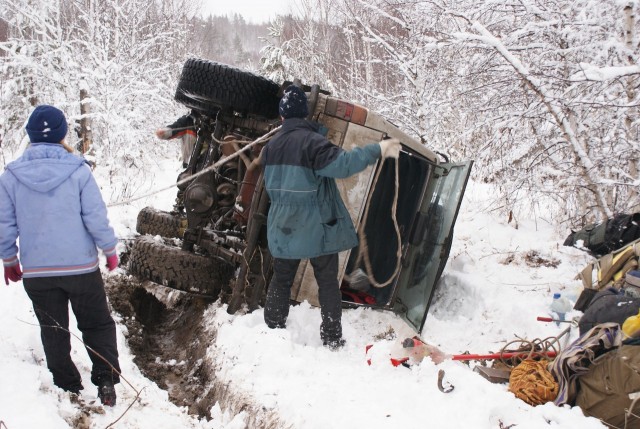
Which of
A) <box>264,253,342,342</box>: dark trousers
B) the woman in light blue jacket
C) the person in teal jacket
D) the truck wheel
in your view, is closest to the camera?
the woman in light blue jacket

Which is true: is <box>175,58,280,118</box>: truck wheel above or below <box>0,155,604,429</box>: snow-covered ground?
above

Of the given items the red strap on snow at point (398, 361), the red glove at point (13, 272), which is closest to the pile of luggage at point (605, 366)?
the red strap on snow at point (398, 361)

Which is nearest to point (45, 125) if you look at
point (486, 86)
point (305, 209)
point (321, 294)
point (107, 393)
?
point (107, 393)

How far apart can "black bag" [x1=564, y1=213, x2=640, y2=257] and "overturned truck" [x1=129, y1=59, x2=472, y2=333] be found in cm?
135

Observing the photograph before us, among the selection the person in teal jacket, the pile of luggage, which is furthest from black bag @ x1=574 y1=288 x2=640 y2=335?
the person in teal jacket

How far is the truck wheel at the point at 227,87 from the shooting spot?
429 centimetres

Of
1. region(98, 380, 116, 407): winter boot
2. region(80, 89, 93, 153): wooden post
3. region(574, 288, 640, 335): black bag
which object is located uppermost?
region(574, 288, 640, 335): black bag

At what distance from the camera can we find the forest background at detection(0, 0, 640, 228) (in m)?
4.47

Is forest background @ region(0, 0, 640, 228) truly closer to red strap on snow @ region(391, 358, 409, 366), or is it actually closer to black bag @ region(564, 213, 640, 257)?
black bag @ region(564, 213, 640, 257)

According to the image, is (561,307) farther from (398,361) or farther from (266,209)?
(266,209)

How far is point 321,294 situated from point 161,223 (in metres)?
3.06

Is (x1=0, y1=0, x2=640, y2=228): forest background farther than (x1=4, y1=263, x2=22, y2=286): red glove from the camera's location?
Yes

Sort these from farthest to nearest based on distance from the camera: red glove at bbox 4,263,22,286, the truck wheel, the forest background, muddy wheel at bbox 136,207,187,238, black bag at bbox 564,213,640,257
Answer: muddy wheel at bbox 136,207,187,238 < the forest background < the truck wheel < black bag at bbox 564,213,640,257 < red glove at bbox 4,263,22,286

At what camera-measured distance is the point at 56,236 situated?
2.67 metres
